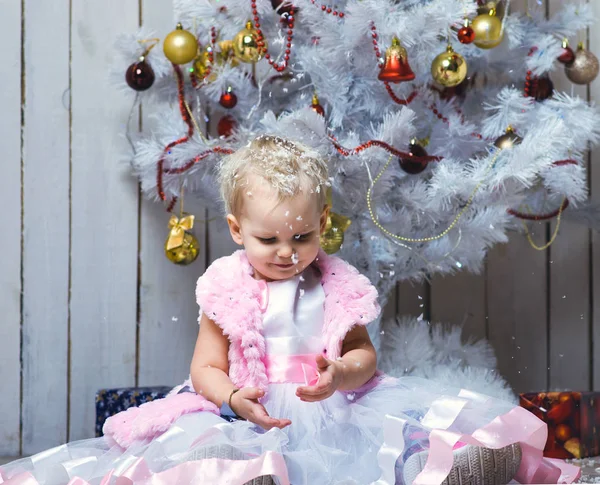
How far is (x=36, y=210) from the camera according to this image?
168 centimetres

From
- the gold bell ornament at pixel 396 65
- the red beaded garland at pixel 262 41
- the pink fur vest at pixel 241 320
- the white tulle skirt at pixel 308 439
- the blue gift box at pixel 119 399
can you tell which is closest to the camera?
the white tulle skirt at pixel 308 439

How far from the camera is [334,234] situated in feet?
4.54

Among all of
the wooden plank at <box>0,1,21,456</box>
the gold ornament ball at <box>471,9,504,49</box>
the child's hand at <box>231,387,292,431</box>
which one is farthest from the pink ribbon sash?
the wooden plank at <box>0,1,21,456</box>

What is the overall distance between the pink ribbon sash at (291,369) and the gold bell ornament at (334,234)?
0.28 meters

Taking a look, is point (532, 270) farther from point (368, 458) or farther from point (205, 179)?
point (368, 458)

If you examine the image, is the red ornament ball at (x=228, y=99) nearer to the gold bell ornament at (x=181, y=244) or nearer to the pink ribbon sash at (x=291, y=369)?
the gold bell ornament at (x=181, y=244)

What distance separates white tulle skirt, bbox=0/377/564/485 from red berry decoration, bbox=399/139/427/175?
1.32 feet

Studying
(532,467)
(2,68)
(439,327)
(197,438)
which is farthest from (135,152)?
(532,467)

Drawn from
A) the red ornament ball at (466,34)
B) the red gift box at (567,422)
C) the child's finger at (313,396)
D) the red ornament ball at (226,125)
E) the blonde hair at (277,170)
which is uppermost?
the red ornament ball at (466,34)

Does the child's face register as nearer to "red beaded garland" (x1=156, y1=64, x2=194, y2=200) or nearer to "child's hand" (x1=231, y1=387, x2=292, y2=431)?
"child's hand" (x1=231, y1=387, x2=292, y2=431)

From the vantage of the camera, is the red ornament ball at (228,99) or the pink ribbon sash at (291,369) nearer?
the pink ribbon sash at (291,369)

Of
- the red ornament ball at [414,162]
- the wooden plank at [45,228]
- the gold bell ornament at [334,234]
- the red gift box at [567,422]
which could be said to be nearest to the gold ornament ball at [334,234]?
the gold bell ornament at [334,234]

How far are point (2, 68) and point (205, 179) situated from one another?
527mm

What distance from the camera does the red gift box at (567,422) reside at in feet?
4.83
